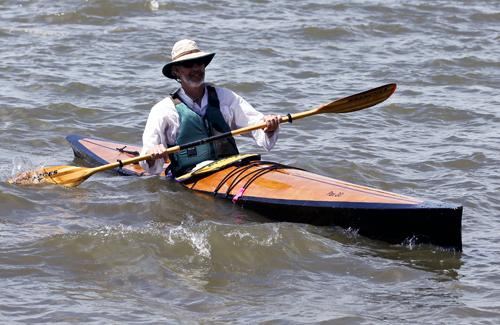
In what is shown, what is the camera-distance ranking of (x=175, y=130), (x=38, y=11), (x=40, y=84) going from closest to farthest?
(x=175, y=130)
(x=40, y=84)
(x=38, y=11)

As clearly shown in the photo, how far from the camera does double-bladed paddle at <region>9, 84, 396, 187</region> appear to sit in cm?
679

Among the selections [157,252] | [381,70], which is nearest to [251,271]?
[157,252]

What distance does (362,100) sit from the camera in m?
7.21

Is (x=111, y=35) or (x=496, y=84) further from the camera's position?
(x=111, y=35)

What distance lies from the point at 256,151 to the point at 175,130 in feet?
6.53

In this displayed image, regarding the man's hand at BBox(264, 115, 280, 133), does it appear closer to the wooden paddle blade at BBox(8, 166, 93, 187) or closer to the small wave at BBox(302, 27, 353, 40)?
the wooden paddle blade at BBox(8, 166, 93, 187)

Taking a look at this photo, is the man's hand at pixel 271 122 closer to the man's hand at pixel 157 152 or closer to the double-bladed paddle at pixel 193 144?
the double-bladed paddle at pixel 193 144

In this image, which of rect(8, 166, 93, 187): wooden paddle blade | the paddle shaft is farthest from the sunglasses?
rect(8, 166, 93, 187): wooden paddle blade

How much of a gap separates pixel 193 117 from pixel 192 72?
12.3 inches

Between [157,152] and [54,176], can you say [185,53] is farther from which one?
[54,176]

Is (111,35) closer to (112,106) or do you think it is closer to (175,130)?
(112,106)

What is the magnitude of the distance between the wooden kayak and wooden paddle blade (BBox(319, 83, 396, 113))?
57cm

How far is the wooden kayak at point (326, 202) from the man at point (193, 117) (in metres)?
0.16

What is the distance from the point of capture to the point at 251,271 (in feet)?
19.0
